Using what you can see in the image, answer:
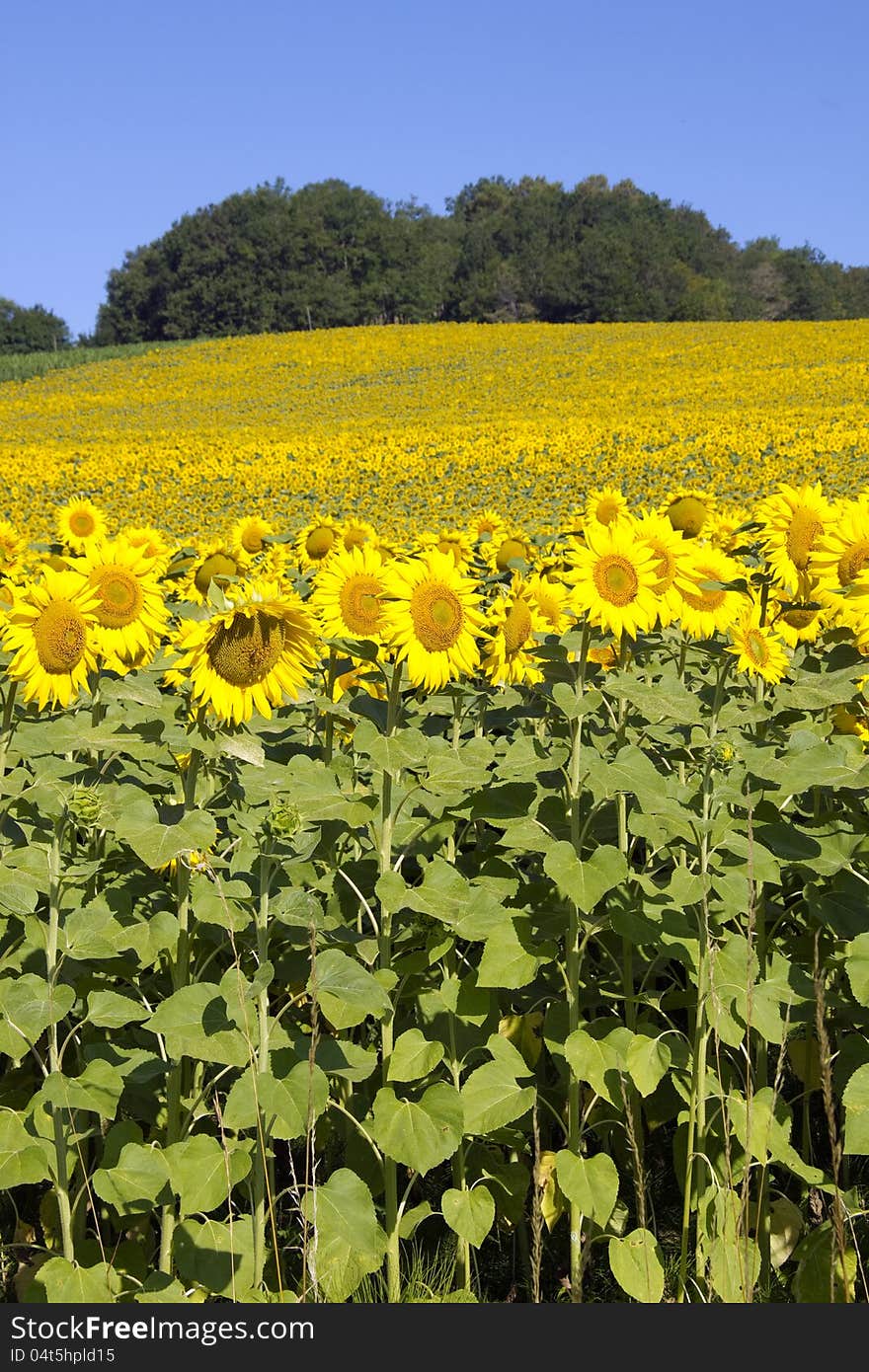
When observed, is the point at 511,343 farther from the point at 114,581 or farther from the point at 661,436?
the point at 114,581

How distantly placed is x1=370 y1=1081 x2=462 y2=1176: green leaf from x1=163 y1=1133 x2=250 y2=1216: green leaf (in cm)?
32

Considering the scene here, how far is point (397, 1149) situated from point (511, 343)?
4893 centimetres

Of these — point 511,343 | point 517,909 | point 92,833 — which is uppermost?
point 511,343

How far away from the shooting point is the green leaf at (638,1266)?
257cm

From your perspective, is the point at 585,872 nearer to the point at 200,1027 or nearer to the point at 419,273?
the point at 200,1027

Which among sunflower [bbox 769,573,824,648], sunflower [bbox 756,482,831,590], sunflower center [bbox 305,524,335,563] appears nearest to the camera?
sunflower [bbox 756,482,831,590]

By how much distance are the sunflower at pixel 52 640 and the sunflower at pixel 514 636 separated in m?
1.30

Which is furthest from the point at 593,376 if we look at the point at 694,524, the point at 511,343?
the point at 694,524

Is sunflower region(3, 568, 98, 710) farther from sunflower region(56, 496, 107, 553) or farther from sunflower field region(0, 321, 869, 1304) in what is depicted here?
sunflower region(56, 496, 107, 553)

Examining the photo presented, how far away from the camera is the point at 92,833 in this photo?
321cm

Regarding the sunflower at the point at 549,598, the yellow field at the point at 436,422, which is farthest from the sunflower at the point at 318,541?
the sunflower at the point at 549,598

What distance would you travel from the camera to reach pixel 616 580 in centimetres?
300

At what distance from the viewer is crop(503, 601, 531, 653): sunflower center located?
148 inches

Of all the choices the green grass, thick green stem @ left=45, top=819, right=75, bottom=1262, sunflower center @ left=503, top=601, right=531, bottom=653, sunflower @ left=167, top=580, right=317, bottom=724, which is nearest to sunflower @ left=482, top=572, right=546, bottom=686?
sunflower center @ left=503, top=601, right=531, bottom=653
